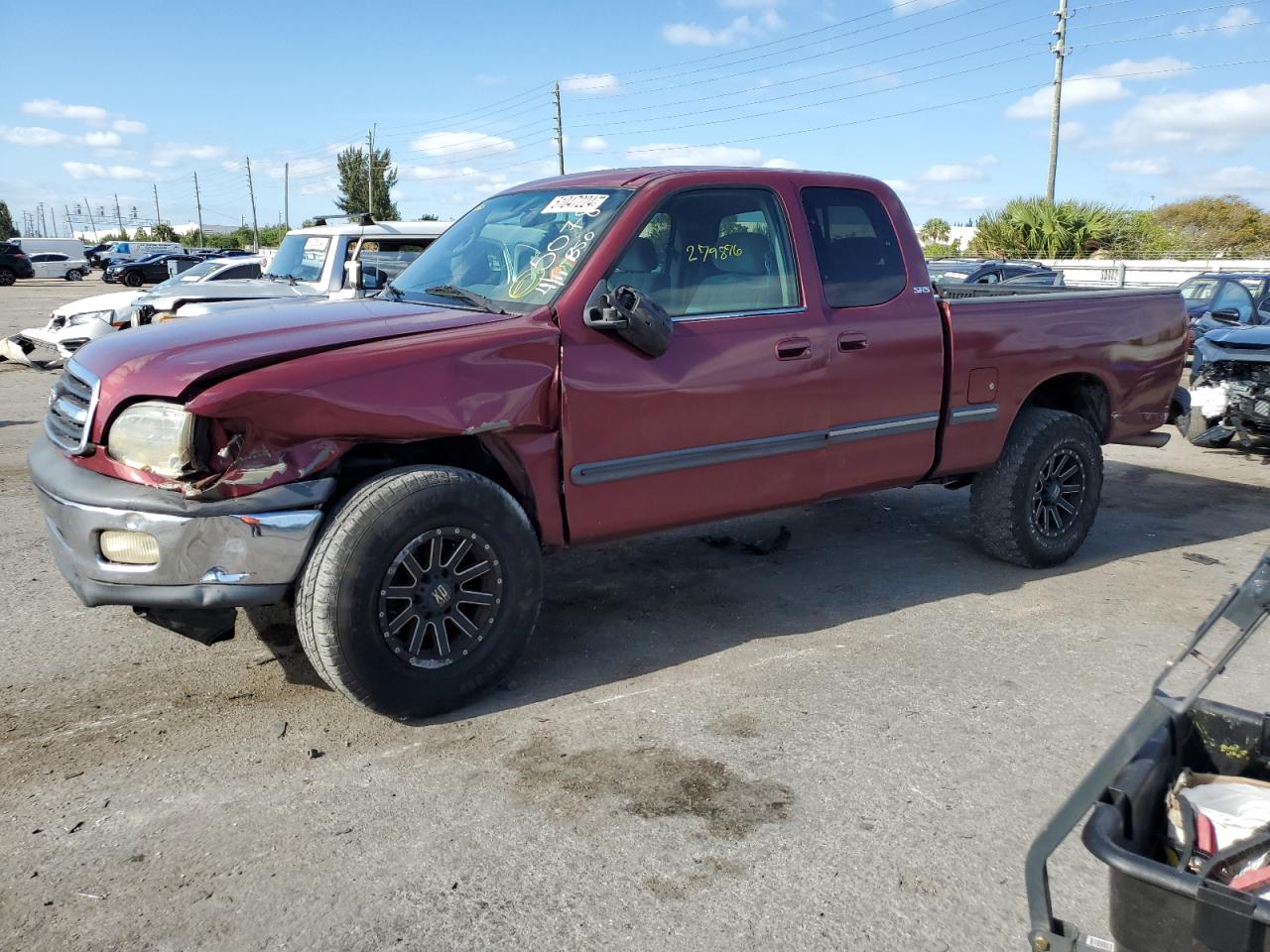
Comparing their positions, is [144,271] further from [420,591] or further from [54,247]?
[420,591]

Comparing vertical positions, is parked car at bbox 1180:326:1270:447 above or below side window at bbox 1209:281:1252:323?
below

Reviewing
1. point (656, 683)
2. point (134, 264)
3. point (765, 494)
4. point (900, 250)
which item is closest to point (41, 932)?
point (656, 683)

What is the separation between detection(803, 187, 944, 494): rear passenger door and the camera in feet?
14.9

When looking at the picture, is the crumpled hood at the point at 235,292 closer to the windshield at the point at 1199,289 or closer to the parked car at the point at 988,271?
the windshield at the point at 1199,289

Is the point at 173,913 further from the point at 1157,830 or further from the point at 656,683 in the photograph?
the point at 1157,830

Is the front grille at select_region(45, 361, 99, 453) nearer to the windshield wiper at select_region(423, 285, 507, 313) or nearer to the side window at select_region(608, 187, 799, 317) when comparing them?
the windshield wiper at select_region(423, 285, 507, 313)

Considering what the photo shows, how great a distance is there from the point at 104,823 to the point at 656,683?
1.93 meters

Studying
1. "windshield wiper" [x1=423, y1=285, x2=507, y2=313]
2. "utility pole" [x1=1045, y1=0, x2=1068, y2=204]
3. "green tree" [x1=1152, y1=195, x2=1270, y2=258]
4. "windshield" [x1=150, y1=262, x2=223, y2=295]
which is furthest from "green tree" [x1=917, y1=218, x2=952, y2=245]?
"windshield wiper" [x1=423, y1=285, x2=507, y2=313]

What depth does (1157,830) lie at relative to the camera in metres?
2.19

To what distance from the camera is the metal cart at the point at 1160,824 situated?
1.75m

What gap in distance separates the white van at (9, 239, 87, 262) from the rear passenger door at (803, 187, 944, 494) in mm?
49173

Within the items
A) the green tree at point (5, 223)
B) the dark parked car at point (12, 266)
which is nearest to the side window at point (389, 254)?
the dark parked car at point (12, 266)

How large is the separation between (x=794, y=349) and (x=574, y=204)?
3.71 ft

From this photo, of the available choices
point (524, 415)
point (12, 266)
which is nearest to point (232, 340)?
point (524, 415)
